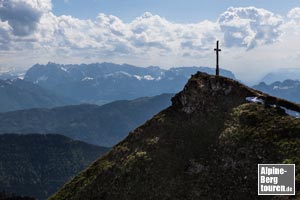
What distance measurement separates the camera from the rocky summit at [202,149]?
6379 centimetres

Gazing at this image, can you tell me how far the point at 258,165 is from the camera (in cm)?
6269

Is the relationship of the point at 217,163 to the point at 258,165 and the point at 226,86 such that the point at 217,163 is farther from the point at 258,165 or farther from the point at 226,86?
the point at 226,86

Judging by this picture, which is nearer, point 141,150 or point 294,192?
point 294,192

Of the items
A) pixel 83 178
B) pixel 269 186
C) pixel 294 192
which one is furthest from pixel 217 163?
pixel 83 178

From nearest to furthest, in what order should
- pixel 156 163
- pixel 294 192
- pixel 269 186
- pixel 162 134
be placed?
pixel 294 192
pixel 269 186
pixel 156 163
pixel 162 134

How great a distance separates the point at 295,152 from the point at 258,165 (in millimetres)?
5537

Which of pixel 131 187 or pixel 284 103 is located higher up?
pixel 284 103

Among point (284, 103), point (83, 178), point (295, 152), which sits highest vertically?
point (284, 103)

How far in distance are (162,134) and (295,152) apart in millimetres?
25532

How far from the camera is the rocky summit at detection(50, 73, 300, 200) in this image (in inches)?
2512

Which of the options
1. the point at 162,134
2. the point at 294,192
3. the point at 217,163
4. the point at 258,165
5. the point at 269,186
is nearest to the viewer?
the point at 294,192

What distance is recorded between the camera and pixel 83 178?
8100 centimetres

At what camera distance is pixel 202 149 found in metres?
71.8

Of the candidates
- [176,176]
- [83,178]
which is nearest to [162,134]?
[176,176]
